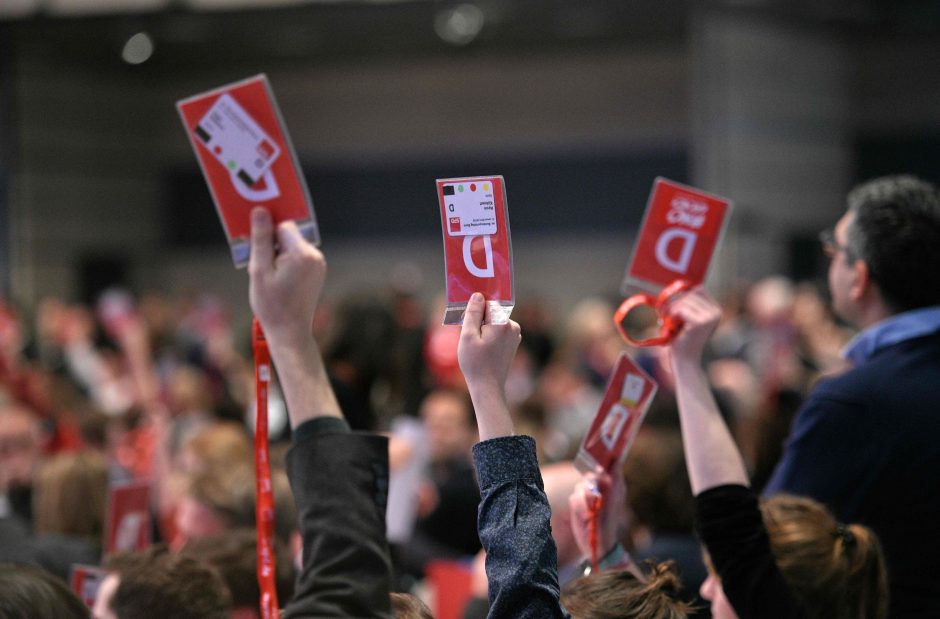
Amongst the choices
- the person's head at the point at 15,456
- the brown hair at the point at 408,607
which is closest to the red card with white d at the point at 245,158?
the brown hair at the point at 408,607

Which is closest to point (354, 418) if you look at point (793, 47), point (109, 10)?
point (109, 10)

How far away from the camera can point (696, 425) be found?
2160mm

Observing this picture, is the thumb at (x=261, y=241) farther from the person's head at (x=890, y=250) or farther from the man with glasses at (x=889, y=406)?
the person's head at (x=890, y=250)

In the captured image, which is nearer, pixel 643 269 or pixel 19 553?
pixel 643 269

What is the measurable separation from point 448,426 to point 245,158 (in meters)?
3.87

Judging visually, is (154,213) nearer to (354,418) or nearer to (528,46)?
(528,46)

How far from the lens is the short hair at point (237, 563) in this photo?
256 cm

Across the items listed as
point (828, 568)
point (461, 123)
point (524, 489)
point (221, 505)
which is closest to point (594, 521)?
point (828, 568)

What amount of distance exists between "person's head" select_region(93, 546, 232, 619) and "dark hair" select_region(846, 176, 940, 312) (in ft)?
4.66

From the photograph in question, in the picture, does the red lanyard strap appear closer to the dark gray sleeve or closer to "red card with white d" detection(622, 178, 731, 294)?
"red card with white d" detection(622, 178, 731, 294)

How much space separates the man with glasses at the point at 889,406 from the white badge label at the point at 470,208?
1.08m

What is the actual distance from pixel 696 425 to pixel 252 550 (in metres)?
1.00

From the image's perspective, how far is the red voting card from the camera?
252 centimetres

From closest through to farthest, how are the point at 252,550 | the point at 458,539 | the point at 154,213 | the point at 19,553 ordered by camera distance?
1. the point at 252,550
2. the point at 19,553
3. the point at 458,539
4. the point at 154,213
